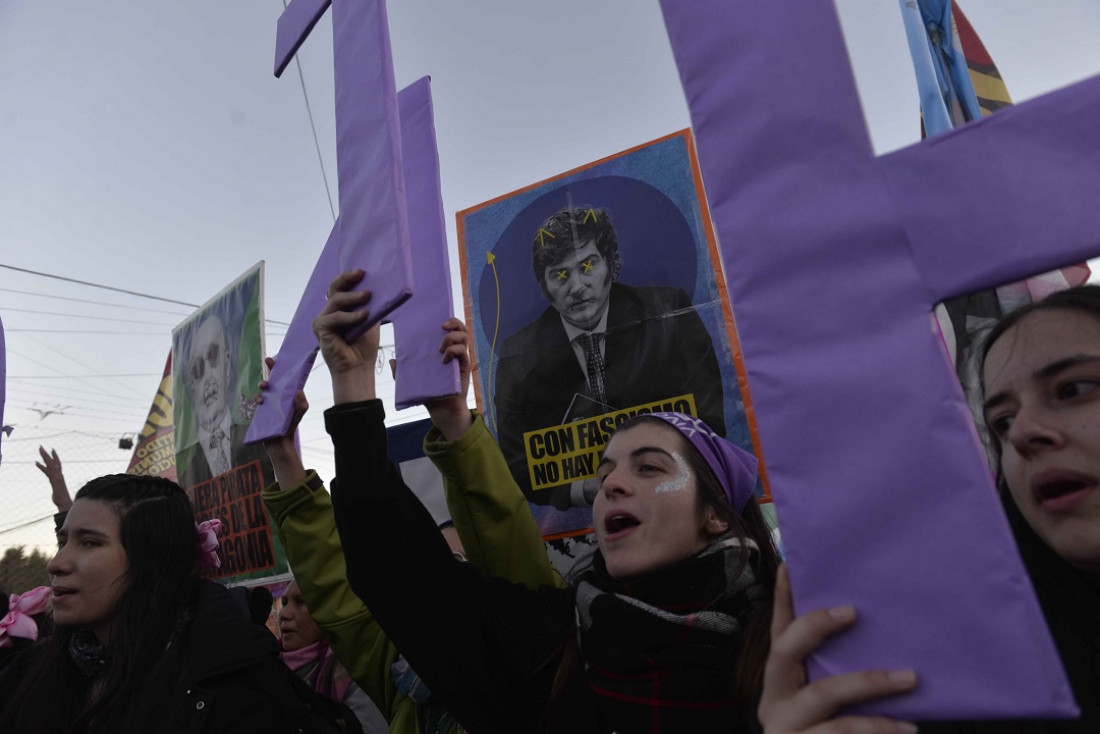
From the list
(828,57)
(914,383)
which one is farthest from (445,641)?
(828,57)

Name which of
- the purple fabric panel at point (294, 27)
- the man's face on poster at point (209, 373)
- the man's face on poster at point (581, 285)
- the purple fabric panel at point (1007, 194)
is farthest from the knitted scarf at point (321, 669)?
the purple fabric panel at point (1007, 194)

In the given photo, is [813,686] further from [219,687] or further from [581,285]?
[581,285]

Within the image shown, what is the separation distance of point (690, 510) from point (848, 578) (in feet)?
3.05

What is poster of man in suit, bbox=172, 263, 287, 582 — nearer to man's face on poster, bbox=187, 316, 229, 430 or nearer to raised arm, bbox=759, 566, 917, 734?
man's face on poster, bbox=187, 316, 229, 430

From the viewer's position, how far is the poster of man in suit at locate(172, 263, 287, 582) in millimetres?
3600

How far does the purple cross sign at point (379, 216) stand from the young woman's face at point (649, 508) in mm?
463

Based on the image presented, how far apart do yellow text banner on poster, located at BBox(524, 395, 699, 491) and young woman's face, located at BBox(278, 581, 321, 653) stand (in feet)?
3.91

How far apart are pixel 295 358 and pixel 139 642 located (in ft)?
2.98

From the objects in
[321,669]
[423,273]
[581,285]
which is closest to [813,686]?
[423,273]

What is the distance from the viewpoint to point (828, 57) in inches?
32.0

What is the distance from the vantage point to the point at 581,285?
9.39ft

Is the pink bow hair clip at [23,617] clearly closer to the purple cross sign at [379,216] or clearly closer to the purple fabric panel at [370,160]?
the purple cross sign at [379,216]

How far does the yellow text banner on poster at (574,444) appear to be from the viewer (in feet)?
8.39

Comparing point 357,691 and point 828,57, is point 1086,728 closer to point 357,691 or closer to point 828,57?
point 828,57
